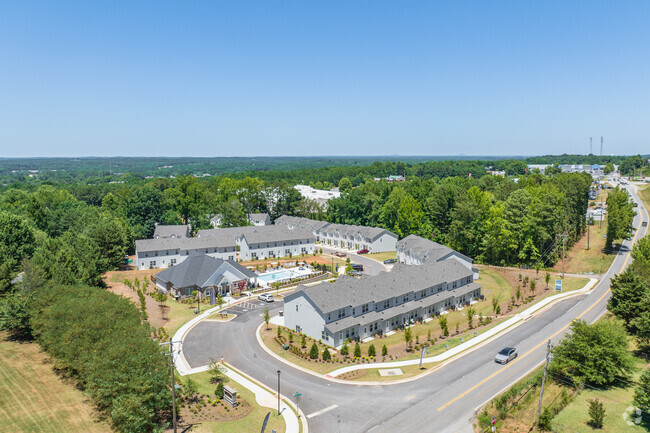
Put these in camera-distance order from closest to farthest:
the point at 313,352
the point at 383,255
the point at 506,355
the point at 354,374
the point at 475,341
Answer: the point at 354,374 → the point at 506,355 → the point at 313,352 → the point at 475,341 → the point at 383,255

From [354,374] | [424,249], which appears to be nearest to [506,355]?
[354,374]

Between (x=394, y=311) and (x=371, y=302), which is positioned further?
(x=394, y=311)

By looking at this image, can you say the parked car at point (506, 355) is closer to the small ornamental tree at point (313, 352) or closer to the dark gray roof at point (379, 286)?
the dark gray roof at point (379, 286)

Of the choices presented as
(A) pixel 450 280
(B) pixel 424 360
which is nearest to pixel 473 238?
(A) pixel 450 280

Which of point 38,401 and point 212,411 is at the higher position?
point 38,401

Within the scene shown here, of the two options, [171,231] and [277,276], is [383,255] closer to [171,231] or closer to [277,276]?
[277,276]

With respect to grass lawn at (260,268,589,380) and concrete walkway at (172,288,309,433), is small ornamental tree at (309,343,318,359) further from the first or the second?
concrete walkway at (172,288,309,433)
